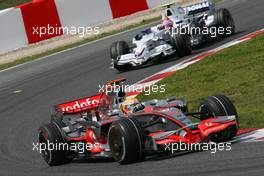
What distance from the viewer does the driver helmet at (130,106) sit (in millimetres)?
9787

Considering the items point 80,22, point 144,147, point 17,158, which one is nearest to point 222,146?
point 144,147

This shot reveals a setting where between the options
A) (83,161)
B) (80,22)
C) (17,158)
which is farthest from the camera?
(80,22)

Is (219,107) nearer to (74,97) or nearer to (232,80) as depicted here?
(232,80)

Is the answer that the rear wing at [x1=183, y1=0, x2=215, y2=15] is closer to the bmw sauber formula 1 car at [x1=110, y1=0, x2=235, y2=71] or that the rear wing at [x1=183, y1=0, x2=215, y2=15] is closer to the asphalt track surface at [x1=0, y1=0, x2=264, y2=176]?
the bmw sauber formula 1 car at [x1=110, y1=0, x2=235, y2=71]

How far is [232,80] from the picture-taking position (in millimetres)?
13469

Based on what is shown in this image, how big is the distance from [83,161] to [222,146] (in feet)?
7.64

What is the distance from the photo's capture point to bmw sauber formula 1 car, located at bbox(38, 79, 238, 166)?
883 cm

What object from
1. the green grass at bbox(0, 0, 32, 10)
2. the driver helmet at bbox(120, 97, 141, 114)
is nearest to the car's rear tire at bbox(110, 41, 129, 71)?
the driver helmet at bbox(120, 97, 141, 114)

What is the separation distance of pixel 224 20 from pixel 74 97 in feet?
15.9

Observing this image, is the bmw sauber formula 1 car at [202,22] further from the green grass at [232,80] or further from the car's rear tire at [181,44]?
the green grass at [232,80]

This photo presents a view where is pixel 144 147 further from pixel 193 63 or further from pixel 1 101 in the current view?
pixel 1 101

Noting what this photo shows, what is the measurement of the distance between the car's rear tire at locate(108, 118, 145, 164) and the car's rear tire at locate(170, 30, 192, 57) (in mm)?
7989

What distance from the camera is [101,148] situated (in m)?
9.56

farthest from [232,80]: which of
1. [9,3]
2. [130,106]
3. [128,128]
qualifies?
[9,3]
